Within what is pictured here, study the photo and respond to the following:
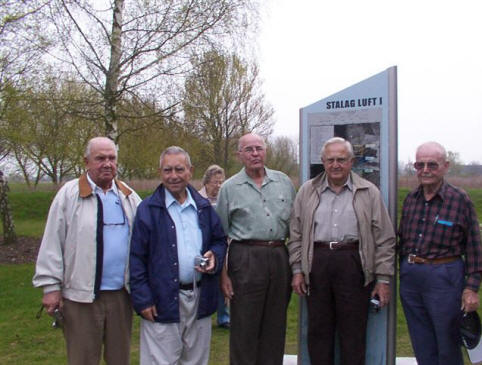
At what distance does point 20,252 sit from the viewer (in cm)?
1199

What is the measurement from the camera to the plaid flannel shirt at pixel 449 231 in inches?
144

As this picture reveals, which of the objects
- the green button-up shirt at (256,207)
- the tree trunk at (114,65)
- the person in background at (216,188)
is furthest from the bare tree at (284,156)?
the green button-up shirt at (256,207)

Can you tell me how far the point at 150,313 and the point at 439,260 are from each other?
83.4 inches

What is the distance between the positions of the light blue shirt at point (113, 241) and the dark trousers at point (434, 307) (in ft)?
6.98

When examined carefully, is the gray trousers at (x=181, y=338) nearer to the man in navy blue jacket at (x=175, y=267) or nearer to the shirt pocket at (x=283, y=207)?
the man in navy blue jacket at (x=175, y=267)

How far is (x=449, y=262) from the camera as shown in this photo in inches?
144

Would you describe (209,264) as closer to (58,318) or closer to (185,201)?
(185,201)

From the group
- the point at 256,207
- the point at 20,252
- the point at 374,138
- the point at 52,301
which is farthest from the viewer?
the point at 20,252

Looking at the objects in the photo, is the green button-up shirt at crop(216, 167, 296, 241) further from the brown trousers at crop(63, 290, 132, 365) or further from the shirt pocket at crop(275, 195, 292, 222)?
the brown trousers at crop(63, 290, 132, 365)

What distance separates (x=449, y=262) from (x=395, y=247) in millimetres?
482

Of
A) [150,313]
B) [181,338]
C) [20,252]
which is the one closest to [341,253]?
[181,338]

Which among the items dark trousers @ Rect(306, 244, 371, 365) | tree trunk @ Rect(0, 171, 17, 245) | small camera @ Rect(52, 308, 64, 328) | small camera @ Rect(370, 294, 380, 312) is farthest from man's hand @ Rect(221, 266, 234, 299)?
tree trunk @ Rect(0, 171, 17, 245)

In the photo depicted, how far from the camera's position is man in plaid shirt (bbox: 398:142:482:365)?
3650 mm

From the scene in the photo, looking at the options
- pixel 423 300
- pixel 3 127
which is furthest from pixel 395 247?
pixel 3 127
